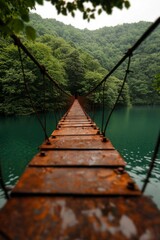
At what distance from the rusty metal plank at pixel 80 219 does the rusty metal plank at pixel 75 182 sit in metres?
0.06

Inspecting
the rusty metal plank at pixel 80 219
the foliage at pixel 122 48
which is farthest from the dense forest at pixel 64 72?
the rusty metal plank at pixel 80 219

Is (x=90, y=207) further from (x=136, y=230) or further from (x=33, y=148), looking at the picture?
(x=33, y=148)

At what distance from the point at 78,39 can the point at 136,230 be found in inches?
3003

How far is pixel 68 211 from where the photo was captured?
81 centimetres

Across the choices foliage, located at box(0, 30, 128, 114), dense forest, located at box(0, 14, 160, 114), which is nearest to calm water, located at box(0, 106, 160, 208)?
foliage, located at box(0, 30, 128, 114)

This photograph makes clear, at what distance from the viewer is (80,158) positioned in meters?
1.48

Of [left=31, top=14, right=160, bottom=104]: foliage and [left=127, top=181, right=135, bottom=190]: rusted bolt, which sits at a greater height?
[left=31, top=14, right=160, bottom=104]: foliage

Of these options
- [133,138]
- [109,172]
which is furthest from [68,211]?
[133,138]

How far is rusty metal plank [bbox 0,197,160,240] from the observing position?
0.68 meters

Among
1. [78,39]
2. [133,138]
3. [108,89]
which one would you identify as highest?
[78,39]

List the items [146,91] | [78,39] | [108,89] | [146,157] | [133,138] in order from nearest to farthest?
[146,157]
[133,138]
[108,89]
[146,91]
[78,39]

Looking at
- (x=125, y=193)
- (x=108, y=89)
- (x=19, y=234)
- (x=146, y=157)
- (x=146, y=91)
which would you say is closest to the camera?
(x=19, y=234)

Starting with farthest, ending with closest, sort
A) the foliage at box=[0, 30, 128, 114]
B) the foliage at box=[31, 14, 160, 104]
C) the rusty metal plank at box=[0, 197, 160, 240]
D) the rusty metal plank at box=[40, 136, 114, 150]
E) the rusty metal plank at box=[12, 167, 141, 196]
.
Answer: the foliage at box=[31, 14, 160, 104], the foliage at box=[0, 30, 128, 114], the rusty metal plank at box=[40, 136, 114, 150], the rusty metal plank at box=[12, 167, 141, 196], the rusty metal plank at box=[0, 197, 160, 240]

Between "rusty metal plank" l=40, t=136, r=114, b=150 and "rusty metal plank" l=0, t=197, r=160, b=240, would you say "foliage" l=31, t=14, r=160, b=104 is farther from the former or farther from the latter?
"rusty metal plank" l=0, t=197, r=160, b=240
